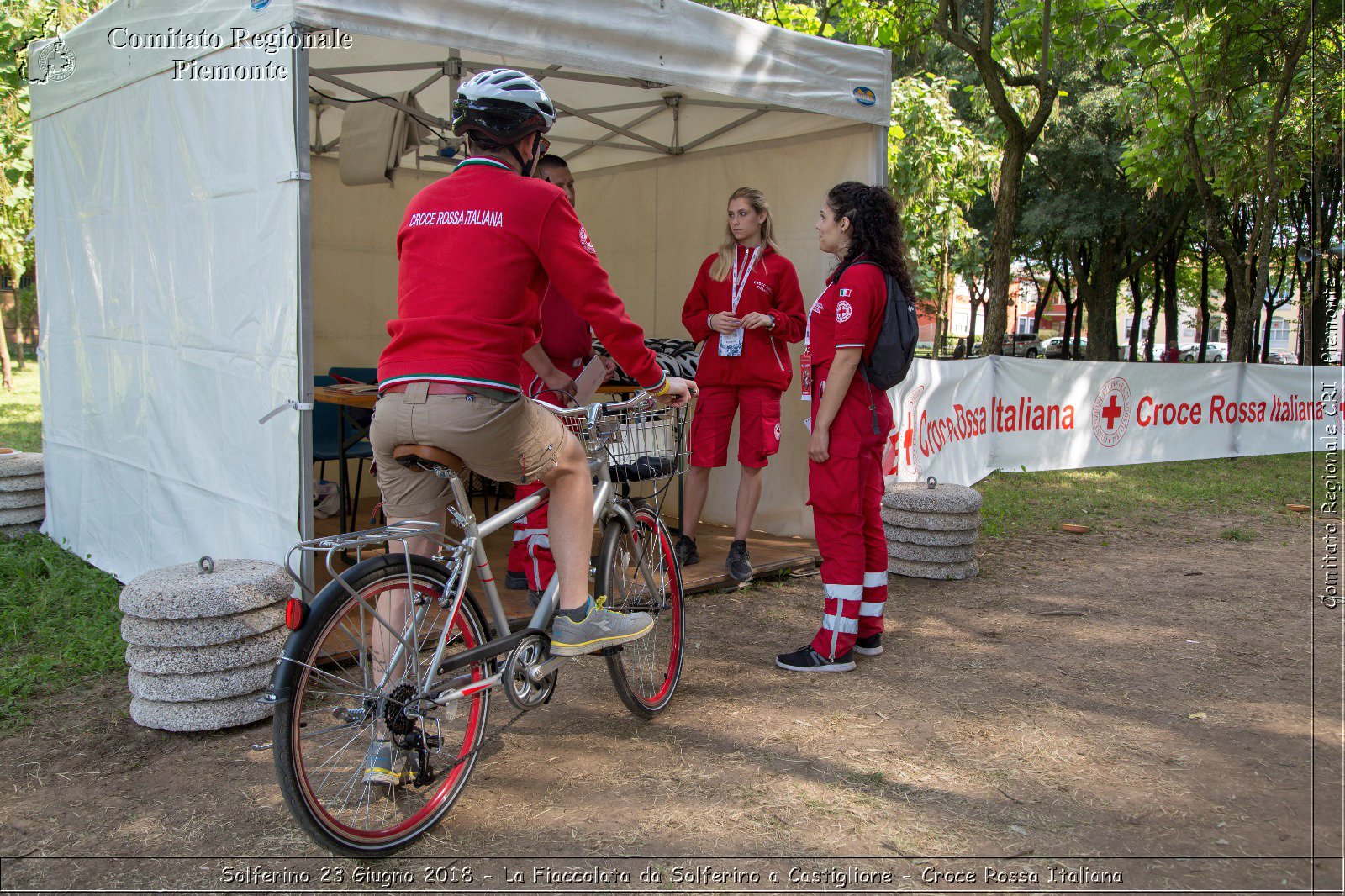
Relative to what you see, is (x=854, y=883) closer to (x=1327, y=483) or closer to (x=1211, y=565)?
(x=1211, y=565)

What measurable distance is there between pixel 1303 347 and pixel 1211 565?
16.2 meters

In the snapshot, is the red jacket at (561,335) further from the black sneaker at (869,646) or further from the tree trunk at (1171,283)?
the tree trunk at (1171,283)

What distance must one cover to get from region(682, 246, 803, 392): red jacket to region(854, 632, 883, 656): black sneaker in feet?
6.01

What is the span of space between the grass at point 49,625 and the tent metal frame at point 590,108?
2.97 m

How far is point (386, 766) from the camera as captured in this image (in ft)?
9.34

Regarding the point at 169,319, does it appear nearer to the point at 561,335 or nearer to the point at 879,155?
the point at 561,335

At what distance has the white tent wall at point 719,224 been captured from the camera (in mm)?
6398

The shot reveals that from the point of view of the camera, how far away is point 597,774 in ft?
10.8

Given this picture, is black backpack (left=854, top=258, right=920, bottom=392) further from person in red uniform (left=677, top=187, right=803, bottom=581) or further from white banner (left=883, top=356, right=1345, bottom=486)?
white banner (left=883, top=356, right=1345, bottom=486)

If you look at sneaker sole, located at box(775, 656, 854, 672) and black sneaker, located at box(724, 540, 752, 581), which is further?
black sneaker, located at box(724, 540, 752, 581)

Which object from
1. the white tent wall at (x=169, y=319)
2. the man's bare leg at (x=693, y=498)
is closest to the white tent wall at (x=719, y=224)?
the man's bare leg at (x=693, y=498)

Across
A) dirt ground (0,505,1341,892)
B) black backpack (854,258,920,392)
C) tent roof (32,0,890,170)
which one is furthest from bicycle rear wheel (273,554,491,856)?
tent roof (32,0,890,170)

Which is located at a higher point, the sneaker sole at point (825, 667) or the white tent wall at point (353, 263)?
the white tent wall at point (353, 263)

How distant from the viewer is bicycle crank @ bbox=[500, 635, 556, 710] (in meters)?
2.91
